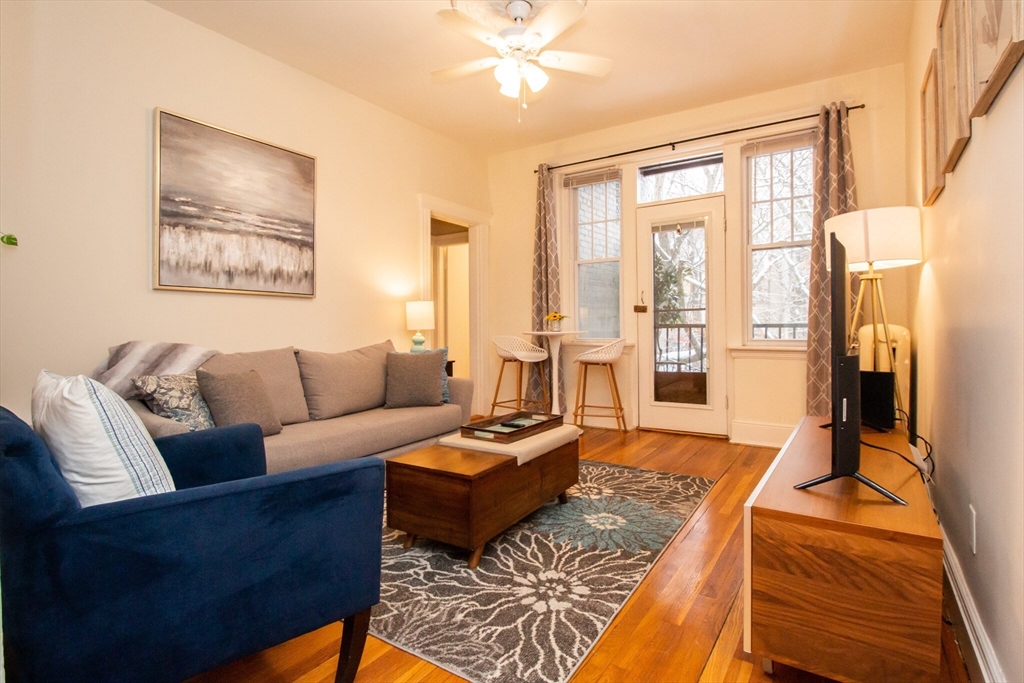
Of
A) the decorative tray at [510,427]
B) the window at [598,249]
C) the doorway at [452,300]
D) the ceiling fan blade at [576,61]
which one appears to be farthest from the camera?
the doorway at [452,300]

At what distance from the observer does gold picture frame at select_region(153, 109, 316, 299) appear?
9.99 ft

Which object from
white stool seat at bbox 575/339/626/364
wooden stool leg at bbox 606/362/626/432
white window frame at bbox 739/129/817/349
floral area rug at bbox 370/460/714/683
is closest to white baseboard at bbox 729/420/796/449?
white window frame at bbox 739/129/817/349

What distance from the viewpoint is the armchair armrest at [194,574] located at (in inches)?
39.2

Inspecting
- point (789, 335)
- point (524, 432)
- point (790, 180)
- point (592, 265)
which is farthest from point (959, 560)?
point (592, 265)

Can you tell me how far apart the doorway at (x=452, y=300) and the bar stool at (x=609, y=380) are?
97.7 inches

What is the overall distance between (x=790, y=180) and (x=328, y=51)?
Result: 11.9 ft

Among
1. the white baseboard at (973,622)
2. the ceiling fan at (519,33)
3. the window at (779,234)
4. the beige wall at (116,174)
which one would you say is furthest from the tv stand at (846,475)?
the beige wall at (116,174)

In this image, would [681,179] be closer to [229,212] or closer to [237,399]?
[229,212]

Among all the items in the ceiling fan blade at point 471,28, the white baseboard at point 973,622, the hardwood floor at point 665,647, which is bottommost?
the hardwood floor at point 665,647

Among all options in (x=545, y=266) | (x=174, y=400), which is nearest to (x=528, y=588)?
(x=174, y=400)

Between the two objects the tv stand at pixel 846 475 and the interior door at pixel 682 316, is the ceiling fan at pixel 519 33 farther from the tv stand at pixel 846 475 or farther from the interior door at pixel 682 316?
the tv stand at pixel 846 475

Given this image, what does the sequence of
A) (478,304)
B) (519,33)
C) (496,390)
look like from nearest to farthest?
(519,33)
(496,390)
(478,304)

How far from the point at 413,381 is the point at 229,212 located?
1.62m

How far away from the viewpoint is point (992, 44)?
128 centimetres
